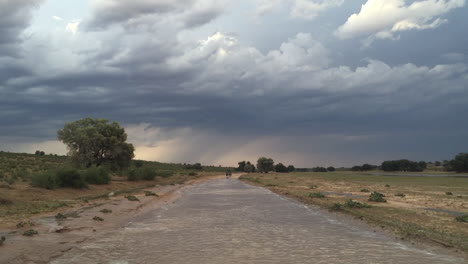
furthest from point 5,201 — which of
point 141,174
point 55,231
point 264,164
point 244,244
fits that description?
point 264,164

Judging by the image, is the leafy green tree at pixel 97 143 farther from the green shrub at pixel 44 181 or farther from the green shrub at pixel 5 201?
the green shrub at pixel 5 201

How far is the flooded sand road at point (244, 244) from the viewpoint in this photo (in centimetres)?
1091

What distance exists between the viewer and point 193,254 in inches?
457

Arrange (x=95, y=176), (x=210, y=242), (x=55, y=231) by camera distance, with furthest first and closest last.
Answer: (x=95, y=176)
(x=55, y=231)
(x=210, y=242)

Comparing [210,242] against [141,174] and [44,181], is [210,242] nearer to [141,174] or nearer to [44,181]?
[44,181]

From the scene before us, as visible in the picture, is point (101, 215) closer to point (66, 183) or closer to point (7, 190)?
point (7, 190)

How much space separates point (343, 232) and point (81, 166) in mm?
48043

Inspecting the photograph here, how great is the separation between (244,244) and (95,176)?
33.1m

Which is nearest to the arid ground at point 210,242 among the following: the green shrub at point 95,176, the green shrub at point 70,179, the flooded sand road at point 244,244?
the flooded sand road at point 244,244

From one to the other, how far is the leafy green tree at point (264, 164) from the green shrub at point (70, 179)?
137 m

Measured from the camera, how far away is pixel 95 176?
140 ft

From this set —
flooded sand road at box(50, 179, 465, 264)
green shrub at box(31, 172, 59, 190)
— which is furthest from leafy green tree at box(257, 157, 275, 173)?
flooded sand road at box(50, 179, 465, 264)

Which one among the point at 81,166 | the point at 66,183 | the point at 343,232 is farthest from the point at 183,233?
Result: the point at 81,166

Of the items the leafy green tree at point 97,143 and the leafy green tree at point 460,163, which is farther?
the leafy green tree at point 460,163
